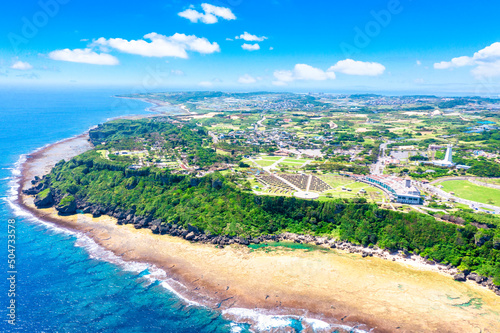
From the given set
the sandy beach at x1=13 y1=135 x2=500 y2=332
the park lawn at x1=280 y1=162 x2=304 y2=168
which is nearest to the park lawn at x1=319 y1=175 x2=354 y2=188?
the park lawn at x1=280 y1=162 x2=304 y2=168

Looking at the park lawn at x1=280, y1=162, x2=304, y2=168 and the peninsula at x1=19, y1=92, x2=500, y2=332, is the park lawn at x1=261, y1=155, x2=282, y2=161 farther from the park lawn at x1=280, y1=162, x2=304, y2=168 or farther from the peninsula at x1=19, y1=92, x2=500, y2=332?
the park lawn at x1=280, y1=162, x2=304, y2=168

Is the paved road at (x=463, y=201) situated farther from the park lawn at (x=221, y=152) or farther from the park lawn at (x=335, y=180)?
the park lawn at (x=221, y=152)

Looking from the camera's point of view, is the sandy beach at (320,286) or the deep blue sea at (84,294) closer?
the deep blue sea at (84,294)

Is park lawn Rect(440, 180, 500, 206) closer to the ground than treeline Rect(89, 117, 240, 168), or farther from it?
closer to the ground

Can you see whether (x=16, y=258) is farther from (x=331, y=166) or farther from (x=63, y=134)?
(x=63, y=134)

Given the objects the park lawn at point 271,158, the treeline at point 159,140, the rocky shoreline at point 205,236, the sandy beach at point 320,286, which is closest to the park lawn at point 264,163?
the park lawn at point 271,158

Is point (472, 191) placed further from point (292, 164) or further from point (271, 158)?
point (271, 158)

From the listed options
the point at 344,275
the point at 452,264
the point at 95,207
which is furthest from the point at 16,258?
the point at 452,264
